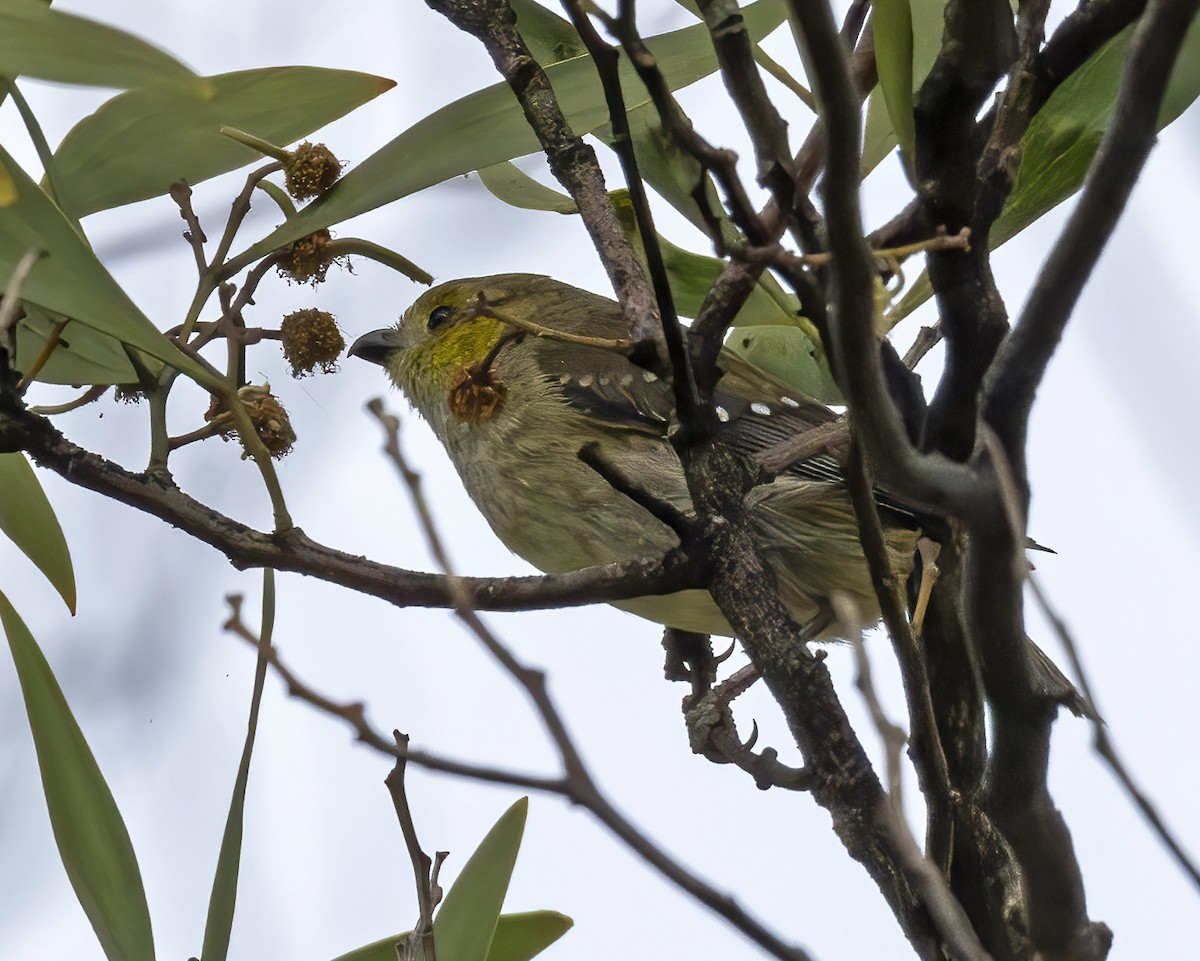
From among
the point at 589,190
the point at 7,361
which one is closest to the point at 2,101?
the point at 7,361

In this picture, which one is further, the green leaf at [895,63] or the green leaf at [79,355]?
the green leaf at [79,355]

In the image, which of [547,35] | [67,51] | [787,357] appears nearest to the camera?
[67,51]

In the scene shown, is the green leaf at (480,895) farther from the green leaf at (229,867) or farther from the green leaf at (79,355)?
the green leaf at (79,355)

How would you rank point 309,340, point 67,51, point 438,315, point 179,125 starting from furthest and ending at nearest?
point 438,315 → point 309,340 → point 179,125 → point 67,51

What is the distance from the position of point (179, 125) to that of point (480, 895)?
3.36 ft

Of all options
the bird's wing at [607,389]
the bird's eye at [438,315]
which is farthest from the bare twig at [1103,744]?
the bird's eye at [438,315]

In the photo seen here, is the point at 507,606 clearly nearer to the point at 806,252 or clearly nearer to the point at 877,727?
the point at 806,252

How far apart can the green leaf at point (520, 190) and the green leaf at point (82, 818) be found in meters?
0.97

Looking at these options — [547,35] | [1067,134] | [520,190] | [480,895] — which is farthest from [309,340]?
[1067,134]

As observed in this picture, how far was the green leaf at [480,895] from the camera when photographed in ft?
5.37

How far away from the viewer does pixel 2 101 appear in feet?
5.05

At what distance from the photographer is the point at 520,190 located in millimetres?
2137

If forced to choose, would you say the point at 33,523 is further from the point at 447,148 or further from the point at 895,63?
the point at 895,63

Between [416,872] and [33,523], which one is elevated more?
[33,523]
